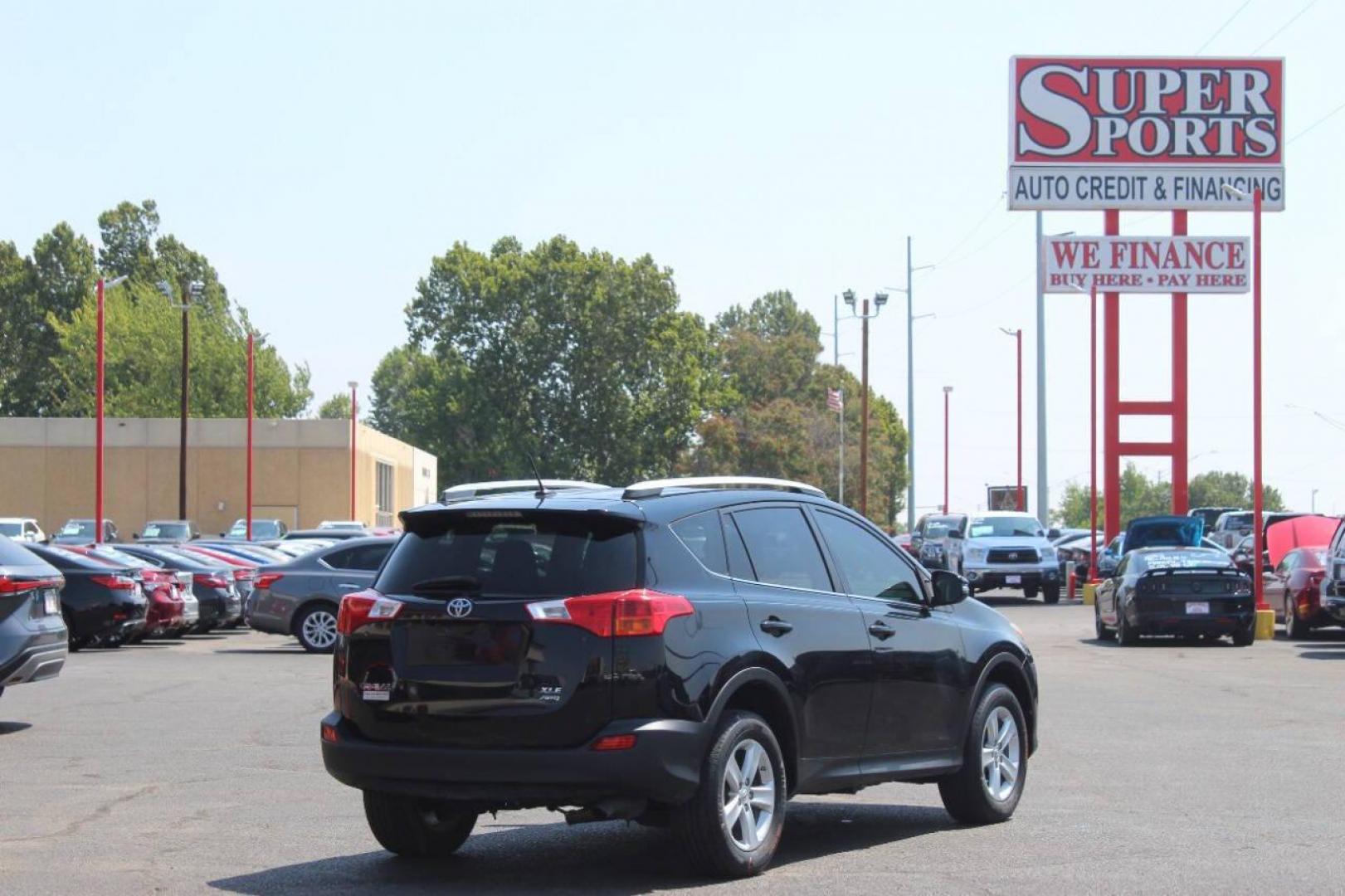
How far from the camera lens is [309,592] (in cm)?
2602

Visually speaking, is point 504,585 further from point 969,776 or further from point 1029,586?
point 1029,586

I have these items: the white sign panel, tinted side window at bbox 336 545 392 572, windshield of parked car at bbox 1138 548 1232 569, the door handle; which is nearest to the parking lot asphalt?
the door handle

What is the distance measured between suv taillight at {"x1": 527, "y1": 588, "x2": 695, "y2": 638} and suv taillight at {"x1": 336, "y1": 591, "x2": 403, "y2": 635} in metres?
0.74

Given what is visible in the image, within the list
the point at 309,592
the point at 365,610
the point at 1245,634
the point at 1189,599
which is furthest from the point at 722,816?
the point at 1245,634

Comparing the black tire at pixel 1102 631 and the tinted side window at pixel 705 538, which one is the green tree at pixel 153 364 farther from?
the tinted side window at pixel 705 538

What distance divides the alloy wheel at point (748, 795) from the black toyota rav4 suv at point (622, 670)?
11 mm

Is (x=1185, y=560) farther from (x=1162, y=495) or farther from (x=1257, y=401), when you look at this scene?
(x=1162, y=495)

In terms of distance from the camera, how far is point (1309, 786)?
11.9 metres

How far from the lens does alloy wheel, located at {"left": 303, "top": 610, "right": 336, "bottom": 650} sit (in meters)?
26.1

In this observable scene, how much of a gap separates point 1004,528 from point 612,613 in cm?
3758

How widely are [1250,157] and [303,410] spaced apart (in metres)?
82.0

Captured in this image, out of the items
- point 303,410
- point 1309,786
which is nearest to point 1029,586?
point 1309,786

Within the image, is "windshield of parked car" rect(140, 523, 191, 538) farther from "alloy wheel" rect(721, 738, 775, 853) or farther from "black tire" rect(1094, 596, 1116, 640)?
"alloy wheel" rect(721, 738, 775, 853)

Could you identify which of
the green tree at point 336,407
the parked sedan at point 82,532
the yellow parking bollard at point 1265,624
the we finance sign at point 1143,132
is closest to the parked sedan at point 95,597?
the yellow parking bollard at point 1265,624
